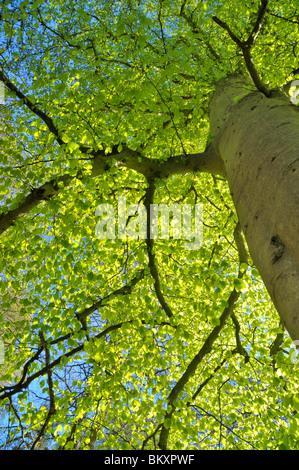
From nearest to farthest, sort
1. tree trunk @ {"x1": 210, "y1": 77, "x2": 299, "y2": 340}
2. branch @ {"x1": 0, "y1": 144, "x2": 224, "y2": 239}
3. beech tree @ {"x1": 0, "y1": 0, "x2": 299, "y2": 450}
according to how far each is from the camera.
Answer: tree trunk @ {"x1": 210, "y1": 77, "x2": 299, "y2": 340} < beech tree @ {"x1": 0, "y1": 0, "x2": 299, "y2": 450} < branch @ {"x1": 0, "y1": 144, "x2": 224, "y2": 239}

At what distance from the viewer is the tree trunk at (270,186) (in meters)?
1.50

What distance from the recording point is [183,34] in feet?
22.5

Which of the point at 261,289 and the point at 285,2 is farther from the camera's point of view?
the point at 261,289

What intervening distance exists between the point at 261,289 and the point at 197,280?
351 cm

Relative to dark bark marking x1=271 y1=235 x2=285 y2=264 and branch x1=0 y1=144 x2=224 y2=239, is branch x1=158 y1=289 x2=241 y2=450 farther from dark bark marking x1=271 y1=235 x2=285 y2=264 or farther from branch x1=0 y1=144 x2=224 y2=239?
dark bark marking x1=271 y1=235 x2=285 y2=264

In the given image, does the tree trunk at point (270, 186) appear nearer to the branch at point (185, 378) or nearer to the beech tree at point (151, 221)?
the beech tree at point (151, 221)

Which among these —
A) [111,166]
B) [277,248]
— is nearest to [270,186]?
[277,248]

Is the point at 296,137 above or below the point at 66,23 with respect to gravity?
below

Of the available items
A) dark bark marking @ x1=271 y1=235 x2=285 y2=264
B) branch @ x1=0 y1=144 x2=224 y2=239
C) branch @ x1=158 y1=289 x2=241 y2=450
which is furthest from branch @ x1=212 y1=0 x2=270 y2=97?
branch @ x1=158 y1=289 x2=241 y2=450

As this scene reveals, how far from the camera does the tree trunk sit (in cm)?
150
